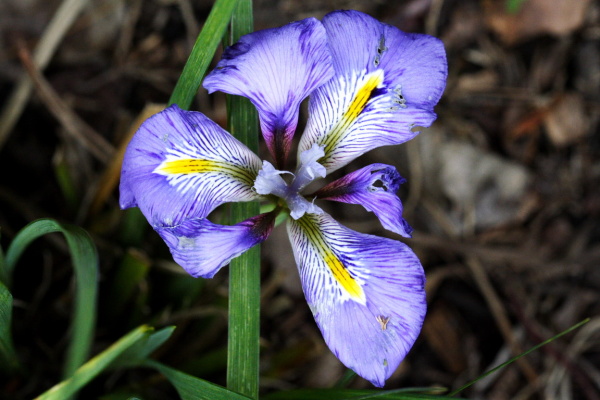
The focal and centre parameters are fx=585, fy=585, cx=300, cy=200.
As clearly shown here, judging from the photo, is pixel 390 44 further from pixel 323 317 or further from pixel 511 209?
pixel 511 209

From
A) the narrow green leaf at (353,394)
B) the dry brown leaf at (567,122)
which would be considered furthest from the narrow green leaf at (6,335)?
the dry brown leaf at (567,122)

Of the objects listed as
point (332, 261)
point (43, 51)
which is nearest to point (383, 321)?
point (332, 261)

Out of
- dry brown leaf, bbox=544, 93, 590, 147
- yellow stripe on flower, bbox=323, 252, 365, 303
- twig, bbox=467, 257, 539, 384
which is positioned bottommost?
twig, bbox=467, 257, 539, 384

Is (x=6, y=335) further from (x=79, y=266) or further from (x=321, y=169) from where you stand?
(x=321, y=169)

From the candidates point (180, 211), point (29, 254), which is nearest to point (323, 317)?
point (180, 211)

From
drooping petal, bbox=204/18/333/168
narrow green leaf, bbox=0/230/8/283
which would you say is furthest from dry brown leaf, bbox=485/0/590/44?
narrow green leaf, bbox=0/230/8/283

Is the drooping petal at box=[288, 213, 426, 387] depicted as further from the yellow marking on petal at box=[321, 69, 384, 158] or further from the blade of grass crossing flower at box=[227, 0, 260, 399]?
the yellow marking on petal at box=[321, 69, 384, 158]
